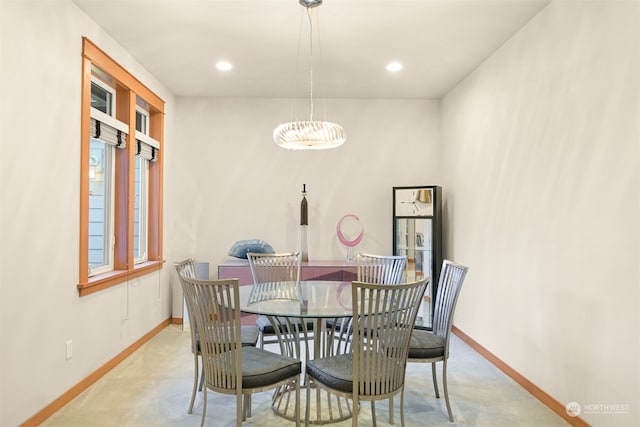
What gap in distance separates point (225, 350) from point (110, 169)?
2241 millimetres

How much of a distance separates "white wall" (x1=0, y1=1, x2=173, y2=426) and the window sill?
0.06 m

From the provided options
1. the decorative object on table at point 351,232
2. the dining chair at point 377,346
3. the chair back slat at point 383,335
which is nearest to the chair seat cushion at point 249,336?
the dining chair at point 377,346

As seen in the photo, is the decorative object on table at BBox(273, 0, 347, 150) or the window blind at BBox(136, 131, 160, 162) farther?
the window blind at BBox(136, 131, 160, 162)

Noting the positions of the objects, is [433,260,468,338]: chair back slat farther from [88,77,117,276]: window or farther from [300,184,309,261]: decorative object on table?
[88,77,117,276]: window

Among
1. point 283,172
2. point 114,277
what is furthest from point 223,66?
point 114,277

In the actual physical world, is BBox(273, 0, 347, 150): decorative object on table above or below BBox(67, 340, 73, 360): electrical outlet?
above

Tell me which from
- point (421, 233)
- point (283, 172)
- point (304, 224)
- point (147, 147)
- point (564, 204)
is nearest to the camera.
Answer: point (564, 204)

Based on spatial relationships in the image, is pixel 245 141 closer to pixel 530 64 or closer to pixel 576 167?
pixel 530 64

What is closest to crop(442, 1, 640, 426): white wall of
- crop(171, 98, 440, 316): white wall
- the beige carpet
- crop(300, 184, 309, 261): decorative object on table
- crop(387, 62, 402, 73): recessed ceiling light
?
the beige carpet

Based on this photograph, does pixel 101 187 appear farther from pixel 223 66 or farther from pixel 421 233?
pixel 421 233

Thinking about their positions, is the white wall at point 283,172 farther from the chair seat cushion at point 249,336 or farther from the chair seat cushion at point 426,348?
the chair seat cushion at point 426,348

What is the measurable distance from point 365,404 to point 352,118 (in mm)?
3317

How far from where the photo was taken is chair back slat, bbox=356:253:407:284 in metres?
3.61

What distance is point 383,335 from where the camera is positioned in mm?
2080
